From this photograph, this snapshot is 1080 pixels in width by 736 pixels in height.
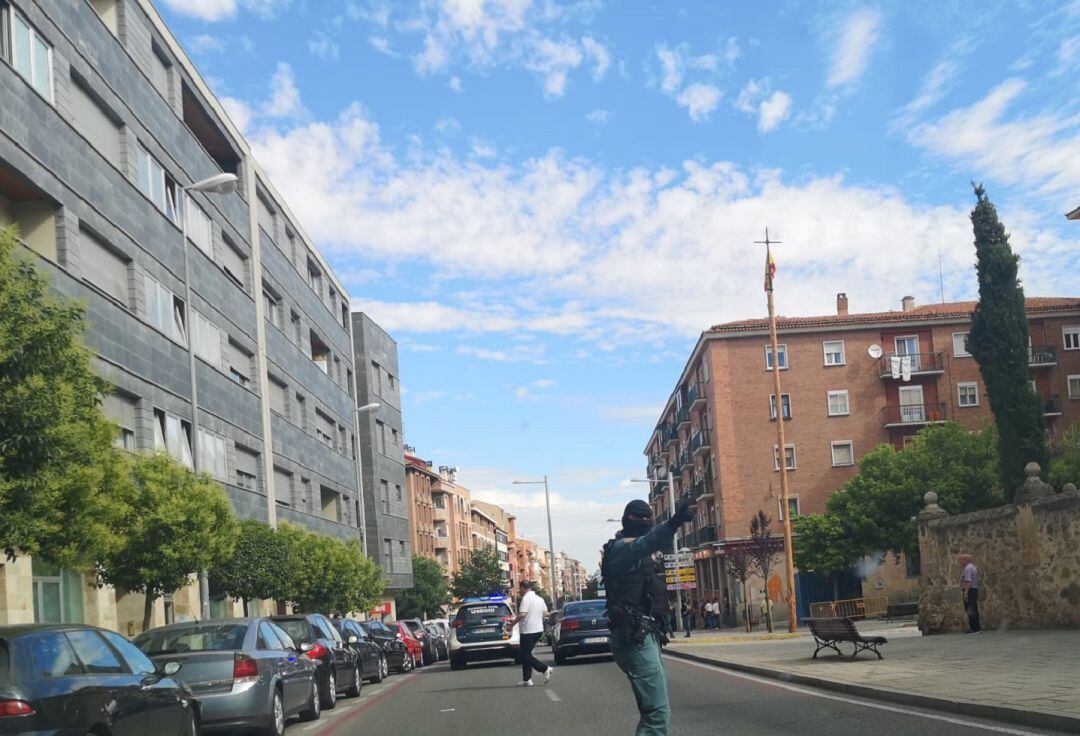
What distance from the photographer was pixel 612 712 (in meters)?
13.5

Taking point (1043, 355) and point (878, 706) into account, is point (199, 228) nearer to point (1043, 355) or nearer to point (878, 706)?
point (878, 706)

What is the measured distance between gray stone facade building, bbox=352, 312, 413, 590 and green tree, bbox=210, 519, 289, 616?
31736mm

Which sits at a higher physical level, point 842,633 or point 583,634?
point 842,633

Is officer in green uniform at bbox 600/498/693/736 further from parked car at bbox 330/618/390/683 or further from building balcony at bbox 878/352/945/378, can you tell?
building balcony at bbox 878/352/945/378

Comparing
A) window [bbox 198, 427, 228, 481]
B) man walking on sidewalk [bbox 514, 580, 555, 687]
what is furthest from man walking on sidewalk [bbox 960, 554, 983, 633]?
window [bbox 198, 427, 228, 481]

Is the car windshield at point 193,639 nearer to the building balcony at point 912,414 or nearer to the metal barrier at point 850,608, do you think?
the metal barrier at point 850,608

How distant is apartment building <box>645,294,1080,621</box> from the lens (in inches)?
2522

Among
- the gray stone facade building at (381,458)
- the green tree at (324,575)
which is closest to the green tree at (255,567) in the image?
the green tree at (324,575)

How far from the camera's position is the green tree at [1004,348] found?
151 feet

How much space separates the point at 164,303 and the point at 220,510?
36.0 ft

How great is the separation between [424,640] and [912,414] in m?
36.3

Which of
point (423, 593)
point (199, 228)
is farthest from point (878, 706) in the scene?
point (423, 593)

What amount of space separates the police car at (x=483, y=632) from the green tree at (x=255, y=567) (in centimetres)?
755

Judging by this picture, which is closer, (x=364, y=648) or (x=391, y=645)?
(x=364, y=648)
